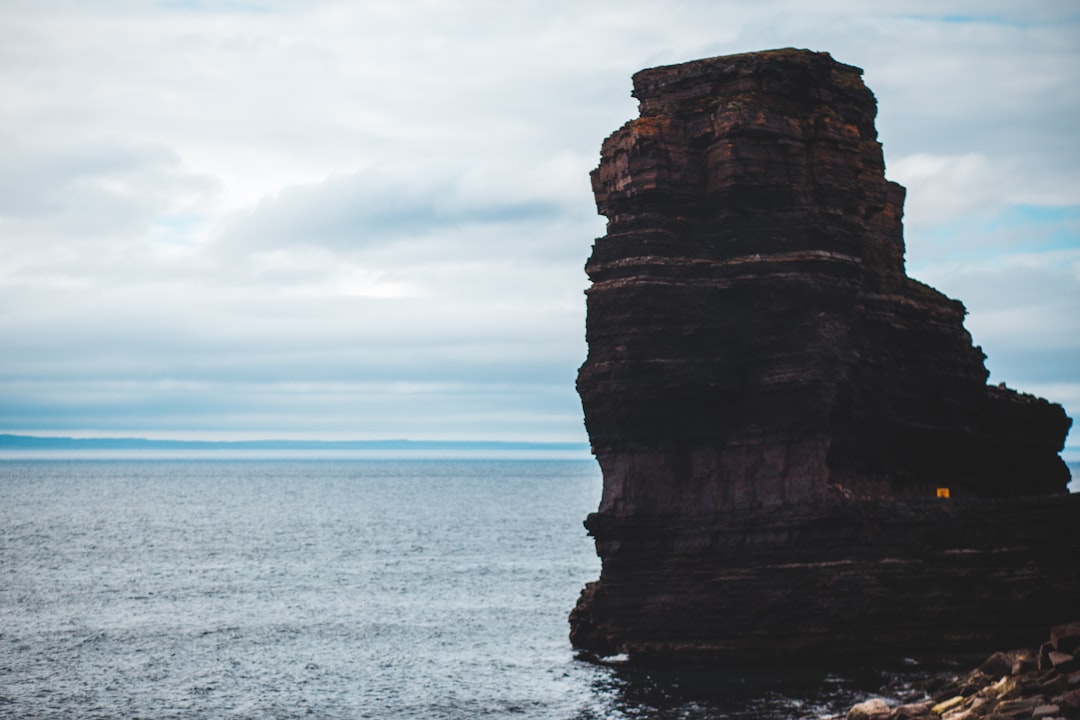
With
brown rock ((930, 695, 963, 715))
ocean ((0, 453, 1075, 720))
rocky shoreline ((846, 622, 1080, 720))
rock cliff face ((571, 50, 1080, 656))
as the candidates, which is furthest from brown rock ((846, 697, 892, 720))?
rock cliff face ((571, 50, 1080, 656))

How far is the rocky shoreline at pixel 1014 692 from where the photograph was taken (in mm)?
34125

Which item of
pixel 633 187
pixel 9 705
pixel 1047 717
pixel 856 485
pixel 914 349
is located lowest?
pixel 9 705

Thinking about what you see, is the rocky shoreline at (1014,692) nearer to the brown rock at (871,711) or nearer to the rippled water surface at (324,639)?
the brown rock at (871,711)

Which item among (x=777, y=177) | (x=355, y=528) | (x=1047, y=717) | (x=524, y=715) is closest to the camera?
(x=1047, y=717)

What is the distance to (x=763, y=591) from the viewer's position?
52.6m

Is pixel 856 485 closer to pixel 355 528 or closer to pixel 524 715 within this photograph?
pixel 524 715

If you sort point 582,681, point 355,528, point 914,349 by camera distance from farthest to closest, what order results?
point 355,528
point 914,349
point 582,681

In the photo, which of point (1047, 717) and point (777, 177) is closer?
point (1047, 717)

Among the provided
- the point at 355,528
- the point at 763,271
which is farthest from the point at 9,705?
the point at 355,528

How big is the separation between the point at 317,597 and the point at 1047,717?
55.0m

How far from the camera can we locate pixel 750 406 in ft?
183

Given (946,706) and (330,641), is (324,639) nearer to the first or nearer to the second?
(330,641)

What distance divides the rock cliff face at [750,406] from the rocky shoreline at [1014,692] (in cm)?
1101

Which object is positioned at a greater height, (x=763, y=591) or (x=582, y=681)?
(x=763, y=591)
